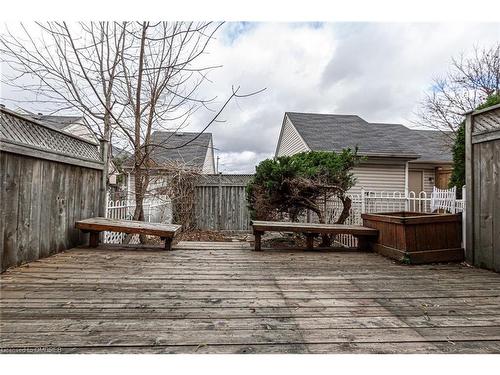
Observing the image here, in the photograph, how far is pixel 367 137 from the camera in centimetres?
1120

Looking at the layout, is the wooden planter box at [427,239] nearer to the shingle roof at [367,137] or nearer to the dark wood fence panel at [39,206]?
the dark wood fence panel at [39,206]

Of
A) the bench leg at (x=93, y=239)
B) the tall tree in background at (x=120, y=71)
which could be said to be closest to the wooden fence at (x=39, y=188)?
the bench leg at (x=93, y=239)

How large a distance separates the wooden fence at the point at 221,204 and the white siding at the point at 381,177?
13.4 feet

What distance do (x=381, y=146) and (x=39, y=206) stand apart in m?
10.0

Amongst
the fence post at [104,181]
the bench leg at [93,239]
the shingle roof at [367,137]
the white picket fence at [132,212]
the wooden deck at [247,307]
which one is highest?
the shingle roof at [367,137]

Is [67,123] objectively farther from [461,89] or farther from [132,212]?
Answer: [461,89]

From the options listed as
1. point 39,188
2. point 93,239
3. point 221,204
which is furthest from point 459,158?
point 39,188

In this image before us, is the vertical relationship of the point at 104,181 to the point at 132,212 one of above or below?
above

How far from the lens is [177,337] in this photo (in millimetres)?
1651

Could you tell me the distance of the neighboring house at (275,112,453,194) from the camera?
9.91 m

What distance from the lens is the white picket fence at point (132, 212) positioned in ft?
18.5

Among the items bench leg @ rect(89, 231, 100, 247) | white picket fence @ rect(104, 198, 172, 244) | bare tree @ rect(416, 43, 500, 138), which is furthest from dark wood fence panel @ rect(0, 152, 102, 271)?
bare tree @ rect(416, 43, 500, 138)

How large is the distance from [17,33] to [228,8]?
4166 mm

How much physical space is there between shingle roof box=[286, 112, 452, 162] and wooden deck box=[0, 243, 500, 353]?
723 centimetres
